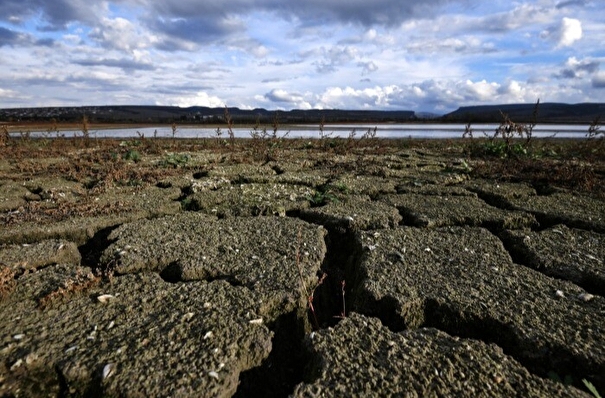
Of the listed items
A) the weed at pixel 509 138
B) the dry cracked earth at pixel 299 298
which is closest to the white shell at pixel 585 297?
the dry cracked earth at pixel 299 298

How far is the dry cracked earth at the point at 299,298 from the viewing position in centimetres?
118

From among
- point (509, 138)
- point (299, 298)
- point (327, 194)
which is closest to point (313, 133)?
point (509, 138)

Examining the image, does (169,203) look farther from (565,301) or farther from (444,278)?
(565,301)

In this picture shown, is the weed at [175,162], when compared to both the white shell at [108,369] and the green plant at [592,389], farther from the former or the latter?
the green plant at [592,389]

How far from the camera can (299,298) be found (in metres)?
1.65

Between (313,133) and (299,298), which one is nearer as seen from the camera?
(299,298)

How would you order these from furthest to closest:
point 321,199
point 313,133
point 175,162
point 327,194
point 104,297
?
point 313,133, point 175,162, point 327,194, point 321,199, point 104,297

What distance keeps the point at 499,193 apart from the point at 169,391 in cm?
343

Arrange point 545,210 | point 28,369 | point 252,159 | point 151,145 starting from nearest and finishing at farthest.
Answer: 1. point 28,369
2. point 545,210
3. point 252,159
4. point 151,145

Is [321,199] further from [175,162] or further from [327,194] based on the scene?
[175,162]

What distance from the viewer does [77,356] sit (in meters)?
1.25

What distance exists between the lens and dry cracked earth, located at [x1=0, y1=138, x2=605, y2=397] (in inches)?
46.4

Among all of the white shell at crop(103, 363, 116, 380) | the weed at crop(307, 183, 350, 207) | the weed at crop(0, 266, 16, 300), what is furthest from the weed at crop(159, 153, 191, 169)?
the white shell at crop(103, 363, 116, 380)

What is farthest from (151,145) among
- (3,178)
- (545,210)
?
(545,210)
